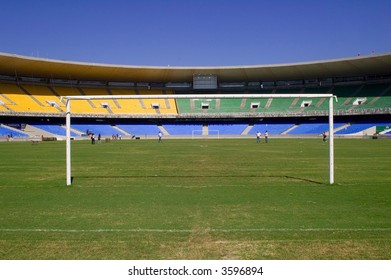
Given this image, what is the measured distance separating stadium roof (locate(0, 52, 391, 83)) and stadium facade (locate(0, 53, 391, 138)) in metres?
0.16

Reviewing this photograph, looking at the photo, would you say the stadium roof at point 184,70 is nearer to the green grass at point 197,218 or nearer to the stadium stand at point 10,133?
Answer: the stadium stand at point 10,133

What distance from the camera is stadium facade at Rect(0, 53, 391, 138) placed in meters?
64.6

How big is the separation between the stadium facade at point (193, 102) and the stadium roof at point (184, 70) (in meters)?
0.16

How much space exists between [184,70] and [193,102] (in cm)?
678

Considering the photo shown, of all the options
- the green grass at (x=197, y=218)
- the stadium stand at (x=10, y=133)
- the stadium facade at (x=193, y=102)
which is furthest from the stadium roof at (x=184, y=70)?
the green grass at (x=197, y=218)

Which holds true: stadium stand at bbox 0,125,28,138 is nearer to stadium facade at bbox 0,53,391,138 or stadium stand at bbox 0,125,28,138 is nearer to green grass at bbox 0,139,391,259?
stadium facade at bbox 0,53,391,138

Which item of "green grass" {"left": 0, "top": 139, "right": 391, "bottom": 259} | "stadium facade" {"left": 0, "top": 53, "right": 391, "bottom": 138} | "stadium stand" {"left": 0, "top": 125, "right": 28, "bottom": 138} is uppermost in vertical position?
"stadium facade" {"left": 0, "top": 53, "right": 391, "bottom": 138}

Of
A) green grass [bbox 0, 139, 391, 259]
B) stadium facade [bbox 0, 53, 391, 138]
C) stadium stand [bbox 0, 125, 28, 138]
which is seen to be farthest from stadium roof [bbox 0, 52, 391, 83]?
green grass [bbox 0, 139, 391, 259]

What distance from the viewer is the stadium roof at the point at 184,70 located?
2468 inches

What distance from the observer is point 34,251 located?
538 centimetres

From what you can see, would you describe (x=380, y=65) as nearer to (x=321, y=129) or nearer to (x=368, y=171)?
(x=321, y=129)

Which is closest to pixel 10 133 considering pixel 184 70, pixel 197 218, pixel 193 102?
pixel 184 70

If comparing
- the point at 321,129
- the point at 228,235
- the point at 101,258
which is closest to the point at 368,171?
the point at 228,235
